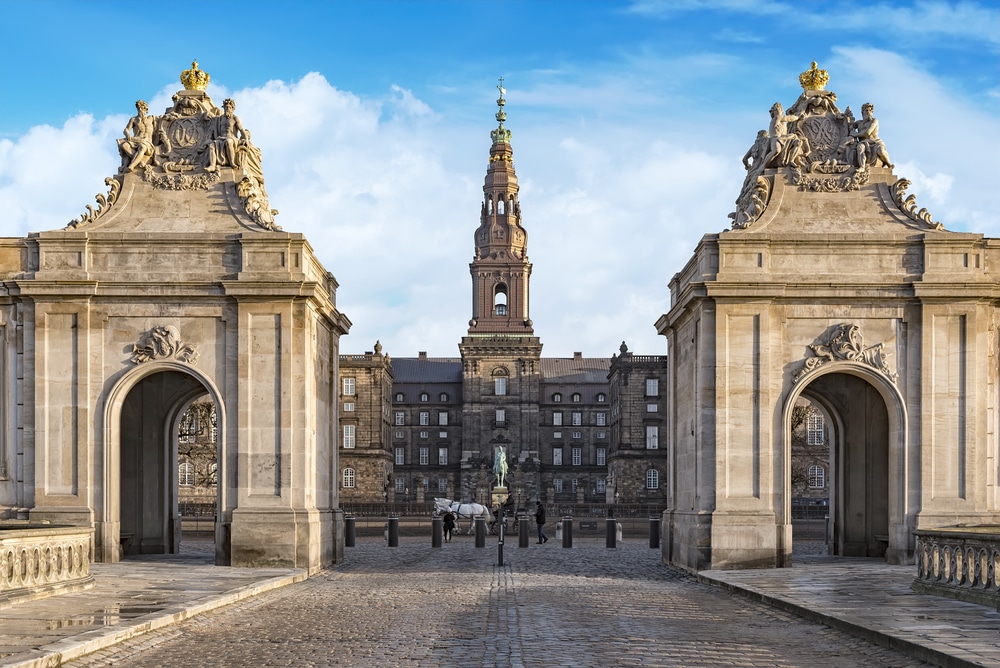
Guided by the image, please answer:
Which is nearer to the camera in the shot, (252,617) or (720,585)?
(252,617)

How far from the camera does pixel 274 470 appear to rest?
29844mm

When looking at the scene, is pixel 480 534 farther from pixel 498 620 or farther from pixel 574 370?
pixel 574 370

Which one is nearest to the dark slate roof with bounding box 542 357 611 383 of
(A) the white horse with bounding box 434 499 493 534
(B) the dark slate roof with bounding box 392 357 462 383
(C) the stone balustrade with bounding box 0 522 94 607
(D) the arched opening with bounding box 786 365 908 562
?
(B) the dark slate roof with bounding box 392 357 462 383

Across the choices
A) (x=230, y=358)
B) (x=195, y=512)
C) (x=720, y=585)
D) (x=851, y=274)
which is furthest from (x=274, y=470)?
(x=195, y=512)

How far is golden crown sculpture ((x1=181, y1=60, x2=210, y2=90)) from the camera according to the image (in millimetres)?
32156

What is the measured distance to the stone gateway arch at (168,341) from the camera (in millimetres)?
29891

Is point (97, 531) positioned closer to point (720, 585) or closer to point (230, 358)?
point (230, 358)

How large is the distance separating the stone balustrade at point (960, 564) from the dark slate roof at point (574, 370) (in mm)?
135389

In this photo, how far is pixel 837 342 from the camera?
99.3 ft

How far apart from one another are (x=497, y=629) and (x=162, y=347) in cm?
1486

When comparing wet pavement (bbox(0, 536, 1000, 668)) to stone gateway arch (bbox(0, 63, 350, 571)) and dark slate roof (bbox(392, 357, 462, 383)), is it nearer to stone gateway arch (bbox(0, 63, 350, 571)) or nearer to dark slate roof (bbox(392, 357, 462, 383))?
stone gateway arch (bbox(0, 63, 350, 571))

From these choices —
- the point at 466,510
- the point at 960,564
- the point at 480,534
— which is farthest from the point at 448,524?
the point at 960,564

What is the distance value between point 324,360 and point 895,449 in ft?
43.7

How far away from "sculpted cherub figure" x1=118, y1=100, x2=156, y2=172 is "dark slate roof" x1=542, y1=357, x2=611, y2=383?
126862 millimetres
